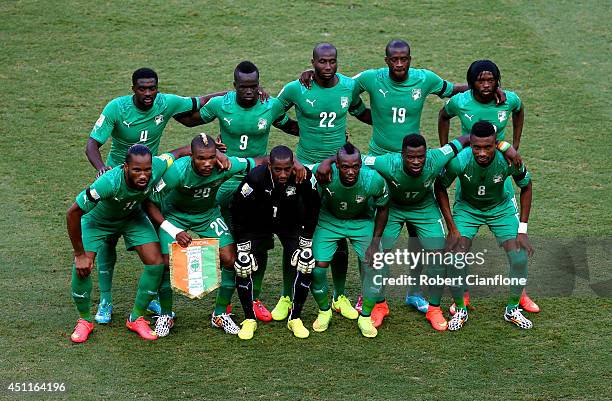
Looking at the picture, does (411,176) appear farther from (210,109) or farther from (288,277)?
(210,109)

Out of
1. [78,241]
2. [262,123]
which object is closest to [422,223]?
[262,123]

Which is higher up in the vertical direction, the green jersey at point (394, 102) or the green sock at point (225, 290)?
the green jersey at point (394, 102)

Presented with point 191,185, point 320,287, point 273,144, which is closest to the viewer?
point 191,185

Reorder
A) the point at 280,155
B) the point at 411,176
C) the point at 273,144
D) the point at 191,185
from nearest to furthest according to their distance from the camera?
the point at 280,155
the point at 191,185
the point at 411,176
the point at 273,144

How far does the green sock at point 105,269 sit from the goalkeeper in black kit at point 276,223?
48.0 inches

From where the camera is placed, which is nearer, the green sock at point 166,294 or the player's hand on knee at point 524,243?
the green sock at point 166,294

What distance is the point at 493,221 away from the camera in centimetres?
1124

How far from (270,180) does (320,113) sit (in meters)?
1.10

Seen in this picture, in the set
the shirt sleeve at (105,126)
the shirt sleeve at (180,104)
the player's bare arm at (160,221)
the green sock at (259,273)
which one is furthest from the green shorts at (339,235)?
the shirt sleeve at (105,126)

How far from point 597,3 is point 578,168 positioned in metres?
5.31

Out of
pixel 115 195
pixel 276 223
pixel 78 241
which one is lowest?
pixel 276 223

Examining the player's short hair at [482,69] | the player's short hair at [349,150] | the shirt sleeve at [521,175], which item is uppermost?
the player's short hair at [482,69]

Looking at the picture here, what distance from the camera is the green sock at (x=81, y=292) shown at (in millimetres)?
10711

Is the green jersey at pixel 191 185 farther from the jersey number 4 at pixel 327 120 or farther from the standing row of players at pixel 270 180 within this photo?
the jersey number 4 at pixel 327 120
